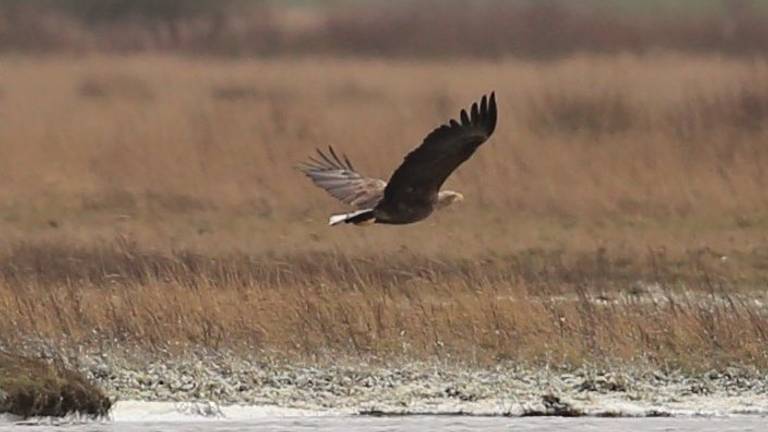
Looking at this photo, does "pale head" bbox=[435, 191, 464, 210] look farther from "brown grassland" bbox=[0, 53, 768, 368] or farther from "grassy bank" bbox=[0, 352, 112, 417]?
"grassy bank" bbox=[0, 352, 112, 417]

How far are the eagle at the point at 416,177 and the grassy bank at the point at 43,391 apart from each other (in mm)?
1359

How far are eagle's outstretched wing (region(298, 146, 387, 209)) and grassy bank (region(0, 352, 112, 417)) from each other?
175 cm

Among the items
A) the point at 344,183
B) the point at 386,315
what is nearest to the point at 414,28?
the point at 344,183

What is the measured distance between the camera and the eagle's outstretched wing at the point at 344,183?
33.2 feet

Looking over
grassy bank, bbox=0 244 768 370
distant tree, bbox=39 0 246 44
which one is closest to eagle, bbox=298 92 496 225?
grassy bank, bbox=0 244 768 370

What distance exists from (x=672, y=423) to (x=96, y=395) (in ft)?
7.40

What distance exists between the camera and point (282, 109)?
1742 centimetres

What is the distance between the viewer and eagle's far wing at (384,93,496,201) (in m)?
8.99

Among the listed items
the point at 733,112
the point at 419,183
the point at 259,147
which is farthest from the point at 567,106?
the point at 419,183

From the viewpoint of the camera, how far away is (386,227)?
1344 cm

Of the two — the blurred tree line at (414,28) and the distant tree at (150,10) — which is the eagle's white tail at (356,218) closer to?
the blurred tree line at (414,28)

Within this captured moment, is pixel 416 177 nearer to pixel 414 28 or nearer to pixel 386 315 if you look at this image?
pixel 386 315

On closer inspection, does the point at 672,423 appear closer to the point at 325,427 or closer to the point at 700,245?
the point at 325,427

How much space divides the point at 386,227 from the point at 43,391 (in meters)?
5.00
